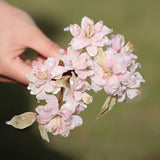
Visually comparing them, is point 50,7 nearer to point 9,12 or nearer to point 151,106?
point 151,106

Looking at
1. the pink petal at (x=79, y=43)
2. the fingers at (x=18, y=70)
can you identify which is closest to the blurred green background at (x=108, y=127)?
the fingers at (x=18, y=70)

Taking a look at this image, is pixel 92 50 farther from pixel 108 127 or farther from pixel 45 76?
pixel 108 127

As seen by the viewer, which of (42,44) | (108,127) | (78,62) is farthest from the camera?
(108,127)

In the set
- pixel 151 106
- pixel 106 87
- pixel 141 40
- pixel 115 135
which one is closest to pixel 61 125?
pixel 106 87

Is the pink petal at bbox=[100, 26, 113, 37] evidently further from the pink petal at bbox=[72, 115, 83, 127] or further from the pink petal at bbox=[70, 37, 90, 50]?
the pink petal at bbox=[72, 115, 83, 127]

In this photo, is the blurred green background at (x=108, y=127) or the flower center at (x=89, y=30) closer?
the flower center at (x=89, y=30)

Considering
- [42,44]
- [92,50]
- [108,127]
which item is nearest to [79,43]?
[92,50]

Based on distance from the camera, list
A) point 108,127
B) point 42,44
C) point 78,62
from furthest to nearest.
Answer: point 108,127 → point 42,44 → point 78,62

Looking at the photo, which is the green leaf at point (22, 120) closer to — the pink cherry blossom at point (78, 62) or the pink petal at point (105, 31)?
the pink cherry blossom at point (78, 62)

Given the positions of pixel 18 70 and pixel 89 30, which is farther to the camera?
pixel 18 70
